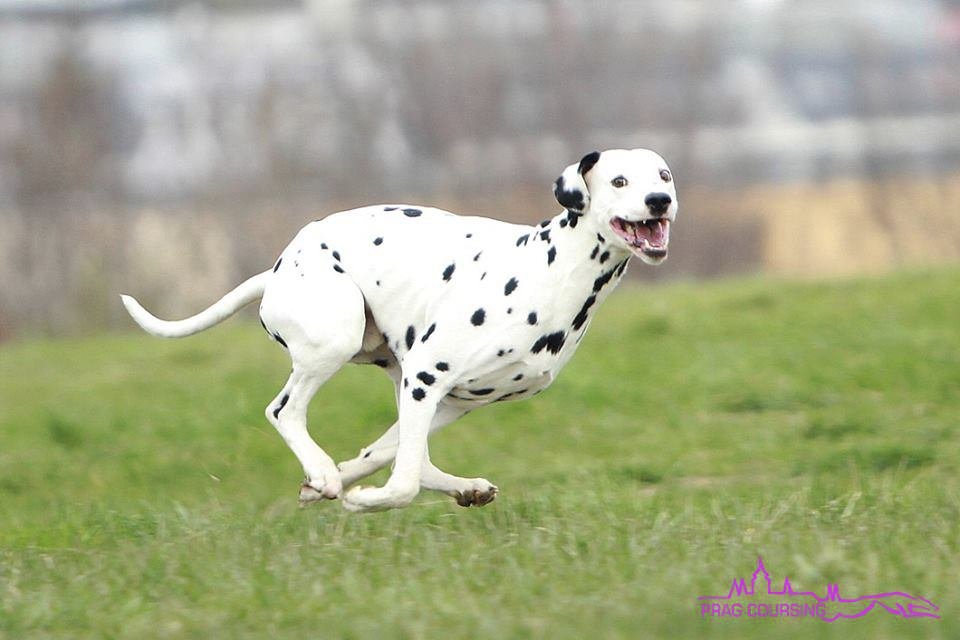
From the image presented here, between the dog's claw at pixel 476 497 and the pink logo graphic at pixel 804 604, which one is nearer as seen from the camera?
the pink logo graphic at pixel 804 604

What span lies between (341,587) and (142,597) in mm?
647

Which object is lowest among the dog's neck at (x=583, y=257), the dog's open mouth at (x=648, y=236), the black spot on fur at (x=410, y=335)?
the black spot on fur at (x=410, y=335)

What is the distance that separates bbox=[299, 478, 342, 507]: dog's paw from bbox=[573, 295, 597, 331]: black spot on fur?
106cm

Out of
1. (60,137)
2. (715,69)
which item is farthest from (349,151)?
(715,69)

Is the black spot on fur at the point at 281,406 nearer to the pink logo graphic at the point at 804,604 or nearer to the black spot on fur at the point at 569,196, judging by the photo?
the black spot on fur at the point at 569,196

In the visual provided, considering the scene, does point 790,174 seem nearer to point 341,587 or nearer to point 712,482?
point 712,482

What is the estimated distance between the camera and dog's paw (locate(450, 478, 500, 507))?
5.86 meters

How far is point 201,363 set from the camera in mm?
12445

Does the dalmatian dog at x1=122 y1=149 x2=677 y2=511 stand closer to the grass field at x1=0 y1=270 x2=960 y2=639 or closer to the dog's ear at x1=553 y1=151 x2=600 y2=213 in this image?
the dog's ear at x1=553 y1=151 x2=600 y2=213

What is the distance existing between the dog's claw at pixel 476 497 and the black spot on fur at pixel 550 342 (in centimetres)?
65

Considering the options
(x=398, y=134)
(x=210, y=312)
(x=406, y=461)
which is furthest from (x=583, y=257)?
(x=398, y=134)

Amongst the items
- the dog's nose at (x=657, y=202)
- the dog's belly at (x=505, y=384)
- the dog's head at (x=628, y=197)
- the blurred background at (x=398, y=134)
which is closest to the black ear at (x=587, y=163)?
the dog's head at (x=628, y=197)

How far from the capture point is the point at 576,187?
5391 millimetres

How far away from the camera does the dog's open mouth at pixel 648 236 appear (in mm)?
5219
